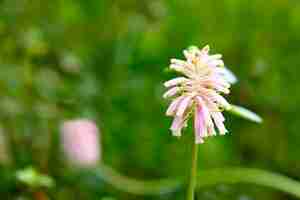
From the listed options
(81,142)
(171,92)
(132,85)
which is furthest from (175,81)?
(132,85)

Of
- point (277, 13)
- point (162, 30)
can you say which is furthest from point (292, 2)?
point (162, 30)

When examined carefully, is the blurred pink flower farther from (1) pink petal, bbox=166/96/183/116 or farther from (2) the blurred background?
(1) pink petal, bbox=166/96/183/116

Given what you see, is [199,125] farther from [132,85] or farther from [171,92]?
[132,85]

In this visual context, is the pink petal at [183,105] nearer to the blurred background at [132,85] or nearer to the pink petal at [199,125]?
the pink petal at [199,125]

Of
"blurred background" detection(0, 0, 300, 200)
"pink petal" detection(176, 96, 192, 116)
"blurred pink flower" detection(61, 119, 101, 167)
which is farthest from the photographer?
"blurred background" detection(0, 0, 300, 200)

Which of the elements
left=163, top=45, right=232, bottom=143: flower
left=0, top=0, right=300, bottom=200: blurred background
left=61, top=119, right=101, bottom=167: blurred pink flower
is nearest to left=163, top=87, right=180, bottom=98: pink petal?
left=163, top=45, right=232, bottom=143: flower

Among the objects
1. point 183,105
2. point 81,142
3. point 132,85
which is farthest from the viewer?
point 132,85
